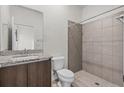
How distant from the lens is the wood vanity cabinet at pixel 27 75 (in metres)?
1.04

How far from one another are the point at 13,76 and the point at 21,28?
937 mm

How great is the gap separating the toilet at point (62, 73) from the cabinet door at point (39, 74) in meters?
0.34

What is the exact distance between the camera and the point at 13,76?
108 centimetres

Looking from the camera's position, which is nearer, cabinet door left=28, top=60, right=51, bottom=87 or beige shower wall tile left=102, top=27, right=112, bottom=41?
cabinet door left=28, top=60, right=51, bottom=87

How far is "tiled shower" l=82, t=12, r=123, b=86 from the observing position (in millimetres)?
1873

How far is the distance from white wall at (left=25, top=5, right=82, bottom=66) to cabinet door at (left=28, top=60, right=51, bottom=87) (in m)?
0.50

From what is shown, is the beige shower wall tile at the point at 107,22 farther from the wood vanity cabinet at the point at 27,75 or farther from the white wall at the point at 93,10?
the wood vanity cabinet at the point at 27,75

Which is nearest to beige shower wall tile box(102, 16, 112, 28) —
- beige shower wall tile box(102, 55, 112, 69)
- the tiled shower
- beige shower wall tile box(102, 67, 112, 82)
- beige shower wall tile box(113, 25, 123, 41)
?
the tiled shower

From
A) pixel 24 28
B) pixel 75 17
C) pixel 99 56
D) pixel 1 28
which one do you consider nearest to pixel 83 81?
pixel 99 56

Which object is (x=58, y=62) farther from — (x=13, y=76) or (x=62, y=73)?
(x=13, y=76)

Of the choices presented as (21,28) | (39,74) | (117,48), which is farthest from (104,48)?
(21,28)

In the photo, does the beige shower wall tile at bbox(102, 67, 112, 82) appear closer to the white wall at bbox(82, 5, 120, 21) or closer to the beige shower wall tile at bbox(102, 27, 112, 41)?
the beige shower wall tile at bbox(102, 27, 112, 41)

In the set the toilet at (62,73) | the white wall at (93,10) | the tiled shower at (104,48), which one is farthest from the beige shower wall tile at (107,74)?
the white wall at (93,10)
